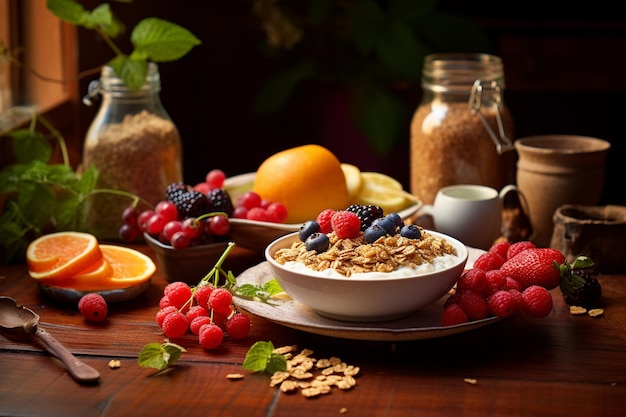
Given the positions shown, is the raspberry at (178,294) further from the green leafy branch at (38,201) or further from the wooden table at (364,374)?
the green leafy branch at (38,201)

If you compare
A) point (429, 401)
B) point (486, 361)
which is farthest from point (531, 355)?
point (429, 401)

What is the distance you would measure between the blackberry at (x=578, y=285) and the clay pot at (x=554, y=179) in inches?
11.8

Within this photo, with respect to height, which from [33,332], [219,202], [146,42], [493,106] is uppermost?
[146,42]

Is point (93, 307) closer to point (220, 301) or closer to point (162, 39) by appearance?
point (220, 301)

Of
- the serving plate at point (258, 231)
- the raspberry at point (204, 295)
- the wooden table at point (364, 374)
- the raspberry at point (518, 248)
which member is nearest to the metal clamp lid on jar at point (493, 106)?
the serving plate at point (258, 231)

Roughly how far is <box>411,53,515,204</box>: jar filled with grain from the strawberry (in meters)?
0.47

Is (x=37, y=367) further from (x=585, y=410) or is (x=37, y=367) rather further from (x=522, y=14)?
(x=522, y=14)

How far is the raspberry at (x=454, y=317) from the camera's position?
124 centimetres

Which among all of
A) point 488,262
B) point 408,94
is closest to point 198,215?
point 488,262

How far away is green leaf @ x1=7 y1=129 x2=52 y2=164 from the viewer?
1839mm

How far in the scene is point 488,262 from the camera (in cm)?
142

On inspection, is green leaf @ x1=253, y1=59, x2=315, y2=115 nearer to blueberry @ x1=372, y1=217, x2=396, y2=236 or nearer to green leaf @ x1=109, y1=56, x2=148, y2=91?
green leaf @ x1=109, y1=56, x2=148, y2=91

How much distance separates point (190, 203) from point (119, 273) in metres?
0.17

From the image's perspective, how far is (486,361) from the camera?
1.24 m
